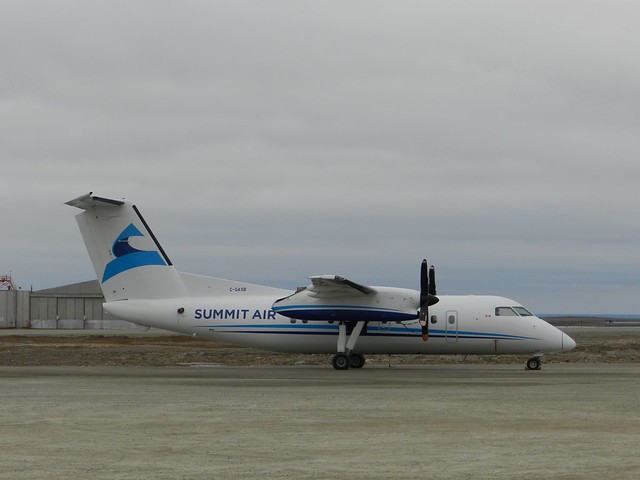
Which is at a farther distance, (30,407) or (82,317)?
(82,317)

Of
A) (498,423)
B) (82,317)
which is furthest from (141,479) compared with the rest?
(82,317)

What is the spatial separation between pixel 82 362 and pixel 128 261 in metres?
7.15

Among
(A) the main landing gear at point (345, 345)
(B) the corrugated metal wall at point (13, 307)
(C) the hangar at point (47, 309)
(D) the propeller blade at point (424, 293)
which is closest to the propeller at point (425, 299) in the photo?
(D) the propeller blade at point (424, 293)

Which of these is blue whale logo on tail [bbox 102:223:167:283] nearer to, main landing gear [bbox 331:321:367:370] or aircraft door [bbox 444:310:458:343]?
main landing gear [bbox 331:321:367:370]

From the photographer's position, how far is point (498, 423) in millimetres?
16781

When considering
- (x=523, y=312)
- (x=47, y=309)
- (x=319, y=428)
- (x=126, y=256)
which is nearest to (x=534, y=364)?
(x=523, y=312)

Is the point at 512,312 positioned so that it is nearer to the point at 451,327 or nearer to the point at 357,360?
the point at 451,327

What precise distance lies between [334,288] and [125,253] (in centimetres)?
895

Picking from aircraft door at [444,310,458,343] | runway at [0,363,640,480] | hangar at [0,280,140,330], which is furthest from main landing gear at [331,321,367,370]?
hangar at [0,280,140,330]

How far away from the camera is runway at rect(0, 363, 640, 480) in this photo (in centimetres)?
1192

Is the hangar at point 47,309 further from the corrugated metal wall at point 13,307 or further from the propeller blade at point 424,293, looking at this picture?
the propeller blade at point 424,293

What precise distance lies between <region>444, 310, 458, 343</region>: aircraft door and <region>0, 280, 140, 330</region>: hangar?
72.5m

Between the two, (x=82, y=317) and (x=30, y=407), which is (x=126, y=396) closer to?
(x=30, y=407)

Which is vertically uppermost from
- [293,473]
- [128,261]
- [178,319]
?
[128,261]
